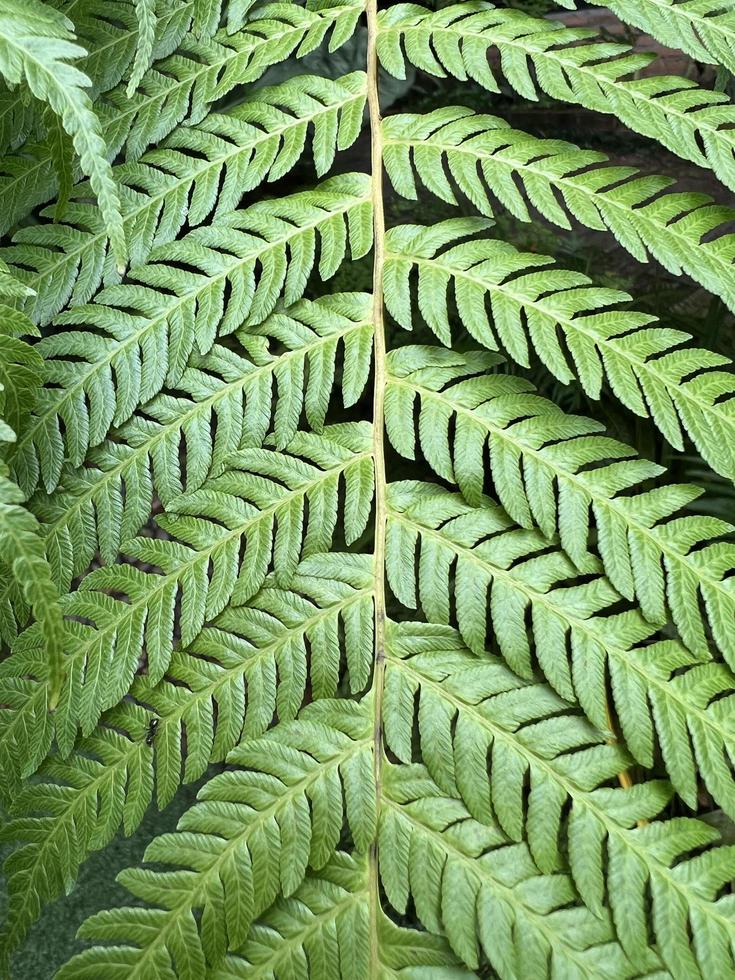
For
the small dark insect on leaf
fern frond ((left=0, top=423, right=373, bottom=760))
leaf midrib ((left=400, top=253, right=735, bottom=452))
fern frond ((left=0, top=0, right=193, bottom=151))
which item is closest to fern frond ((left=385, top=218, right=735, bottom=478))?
leaf midrib ((left=400, top=253, right=735, bottom=452))

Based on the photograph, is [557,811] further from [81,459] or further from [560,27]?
[560,27]

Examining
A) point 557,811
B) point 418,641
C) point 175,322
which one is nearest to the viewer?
point 557,811

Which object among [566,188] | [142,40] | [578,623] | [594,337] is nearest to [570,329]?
[594,337]

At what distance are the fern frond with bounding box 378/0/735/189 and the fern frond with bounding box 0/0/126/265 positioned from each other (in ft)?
1.35

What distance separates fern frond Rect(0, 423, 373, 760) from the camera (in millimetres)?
1008

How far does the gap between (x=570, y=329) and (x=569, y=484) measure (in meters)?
0.18

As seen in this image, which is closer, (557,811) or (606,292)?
(557,811)

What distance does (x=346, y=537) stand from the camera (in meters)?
1.04

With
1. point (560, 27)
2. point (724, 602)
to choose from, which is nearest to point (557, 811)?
point (724, 602)

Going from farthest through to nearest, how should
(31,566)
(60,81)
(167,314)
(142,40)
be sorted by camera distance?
(167,314), (142,40), (60,81), (31,566)

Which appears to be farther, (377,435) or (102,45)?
(102,45)

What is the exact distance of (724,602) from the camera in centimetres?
93

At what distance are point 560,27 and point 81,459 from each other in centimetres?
84

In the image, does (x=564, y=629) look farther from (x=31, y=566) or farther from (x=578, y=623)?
(x=31, y=566)
